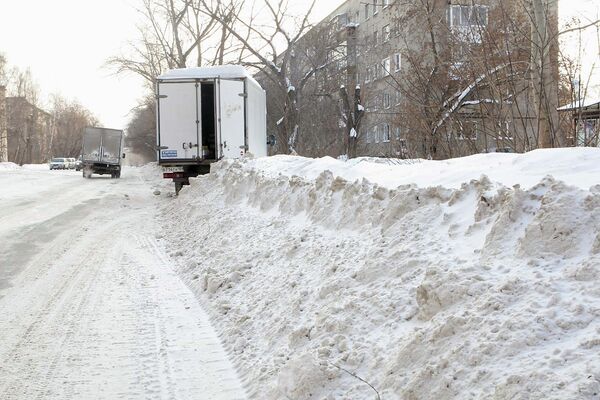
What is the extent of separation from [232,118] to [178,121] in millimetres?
1600

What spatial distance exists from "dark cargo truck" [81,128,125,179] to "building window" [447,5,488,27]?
1256 inches

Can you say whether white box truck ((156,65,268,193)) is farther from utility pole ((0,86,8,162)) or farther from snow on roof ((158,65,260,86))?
utility pole ((0,86,8,162))

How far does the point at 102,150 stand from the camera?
38688 mm

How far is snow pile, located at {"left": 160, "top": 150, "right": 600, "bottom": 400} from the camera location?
2729 millimetres

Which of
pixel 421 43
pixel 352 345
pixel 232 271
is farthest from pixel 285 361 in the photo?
pixel 421 43

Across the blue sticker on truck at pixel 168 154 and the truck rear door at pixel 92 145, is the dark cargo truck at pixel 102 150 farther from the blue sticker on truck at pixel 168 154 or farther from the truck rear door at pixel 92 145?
the blue sticker on truck at pixel 168 154

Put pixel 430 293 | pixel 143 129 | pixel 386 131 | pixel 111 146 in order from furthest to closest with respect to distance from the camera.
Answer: pixel 143 129
pixel 111 146
pixel 386 131
pixel 430 293

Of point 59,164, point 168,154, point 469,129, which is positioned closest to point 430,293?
point 469,129

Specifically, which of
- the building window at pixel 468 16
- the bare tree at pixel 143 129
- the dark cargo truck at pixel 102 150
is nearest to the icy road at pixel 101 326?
the building window at pixel 468 16

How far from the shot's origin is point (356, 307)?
399cm

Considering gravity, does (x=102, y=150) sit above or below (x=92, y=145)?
below

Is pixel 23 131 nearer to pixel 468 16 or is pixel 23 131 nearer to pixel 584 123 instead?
pixel 468 16

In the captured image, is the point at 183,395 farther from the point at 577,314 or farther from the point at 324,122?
the point at 324,122

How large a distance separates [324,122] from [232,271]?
2341 cm
